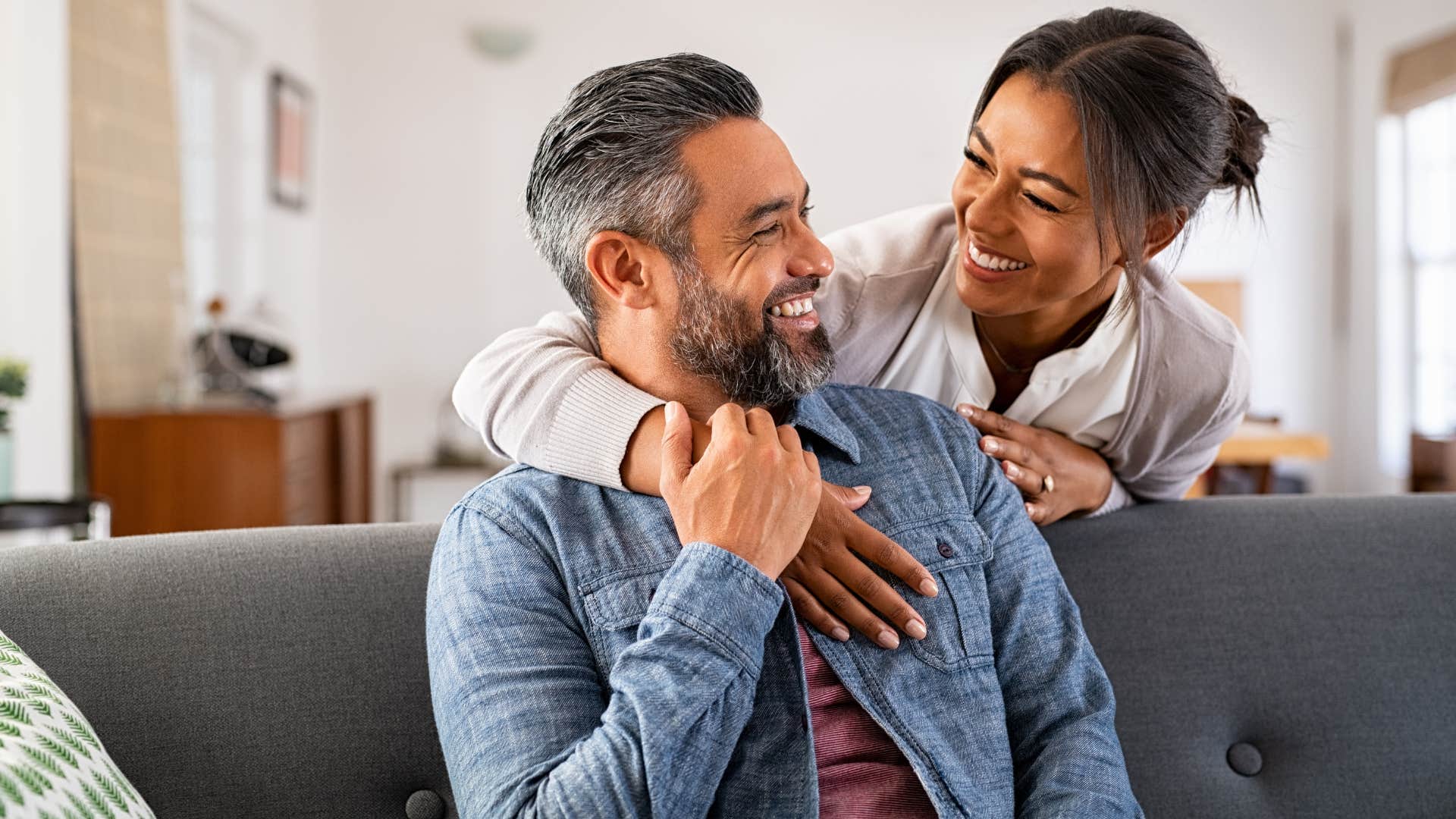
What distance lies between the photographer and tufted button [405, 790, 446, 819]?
134 centimetres

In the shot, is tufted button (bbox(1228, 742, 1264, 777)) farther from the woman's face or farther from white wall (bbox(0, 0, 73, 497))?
white wall (bbox(0, 0, 73, 497))

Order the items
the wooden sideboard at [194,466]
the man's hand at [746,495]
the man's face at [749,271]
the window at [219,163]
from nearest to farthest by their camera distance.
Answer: the man's hand at [746,495], the man's face at [749,271], the wooden sideboard at [194,466], the window at [219,163]

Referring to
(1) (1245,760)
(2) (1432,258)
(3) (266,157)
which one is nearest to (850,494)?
(1) (1245,760)

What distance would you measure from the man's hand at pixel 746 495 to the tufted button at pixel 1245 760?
2.31 ft

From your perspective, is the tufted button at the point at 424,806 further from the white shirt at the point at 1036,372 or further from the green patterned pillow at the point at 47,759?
the white shirt at the point at 1036,372

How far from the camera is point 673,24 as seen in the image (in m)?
6.36

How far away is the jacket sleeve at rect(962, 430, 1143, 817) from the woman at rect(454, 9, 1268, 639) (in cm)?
13

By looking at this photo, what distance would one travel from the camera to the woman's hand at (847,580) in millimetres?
1212

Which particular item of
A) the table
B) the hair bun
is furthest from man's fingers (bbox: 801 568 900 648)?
the table

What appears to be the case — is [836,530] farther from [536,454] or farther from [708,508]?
[536,454]

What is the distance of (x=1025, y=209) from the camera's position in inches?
56.0

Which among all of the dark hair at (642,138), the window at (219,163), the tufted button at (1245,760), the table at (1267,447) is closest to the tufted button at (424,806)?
the dark hair at (642,138)

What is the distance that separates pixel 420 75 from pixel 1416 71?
4767mm


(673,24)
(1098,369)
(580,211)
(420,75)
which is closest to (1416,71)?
(673,24)
